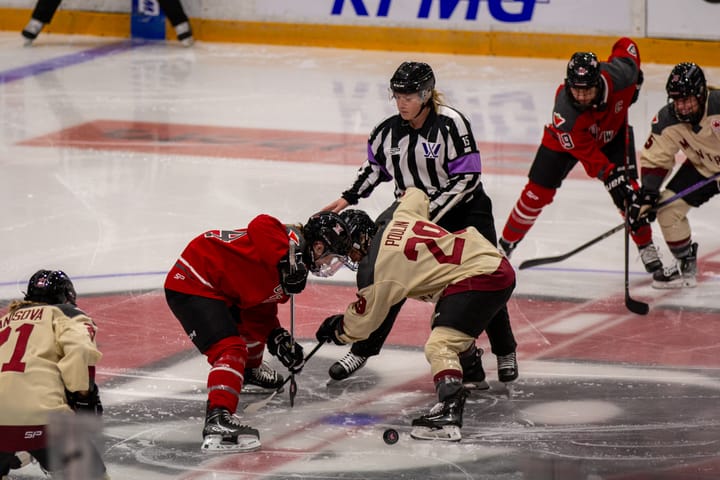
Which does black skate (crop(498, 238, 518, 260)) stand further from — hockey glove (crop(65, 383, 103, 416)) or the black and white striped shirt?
hockey glove (crop(65, 383, 103, 416))

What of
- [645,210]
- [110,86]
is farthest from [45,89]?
[645,210]

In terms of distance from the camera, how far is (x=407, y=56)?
11281 mm

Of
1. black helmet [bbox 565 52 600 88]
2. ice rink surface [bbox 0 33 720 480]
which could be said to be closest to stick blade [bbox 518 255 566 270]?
ice rink surface [bbox 0 33 720 480]

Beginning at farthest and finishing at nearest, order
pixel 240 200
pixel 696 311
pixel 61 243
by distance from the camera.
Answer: pixel 240 200 → pixel 61 243 → pixel 696 311

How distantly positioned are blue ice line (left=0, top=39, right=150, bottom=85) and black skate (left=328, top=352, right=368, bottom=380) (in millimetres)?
6431

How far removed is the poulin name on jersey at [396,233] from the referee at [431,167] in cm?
56

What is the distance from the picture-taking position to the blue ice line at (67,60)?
10.9 m

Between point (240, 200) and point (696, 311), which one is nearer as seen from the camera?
point (696, 311)

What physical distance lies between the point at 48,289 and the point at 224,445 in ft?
2.57

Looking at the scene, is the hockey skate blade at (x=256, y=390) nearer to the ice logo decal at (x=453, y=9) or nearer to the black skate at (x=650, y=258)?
the black skate at (x=650, y=258)

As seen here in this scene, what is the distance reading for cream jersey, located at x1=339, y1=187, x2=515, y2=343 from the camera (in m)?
4.32

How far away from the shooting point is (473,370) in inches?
192

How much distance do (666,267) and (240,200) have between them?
243 centimetres

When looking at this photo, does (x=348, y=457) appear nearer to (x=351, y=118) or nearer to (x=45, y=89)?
(x=351, y=118)
